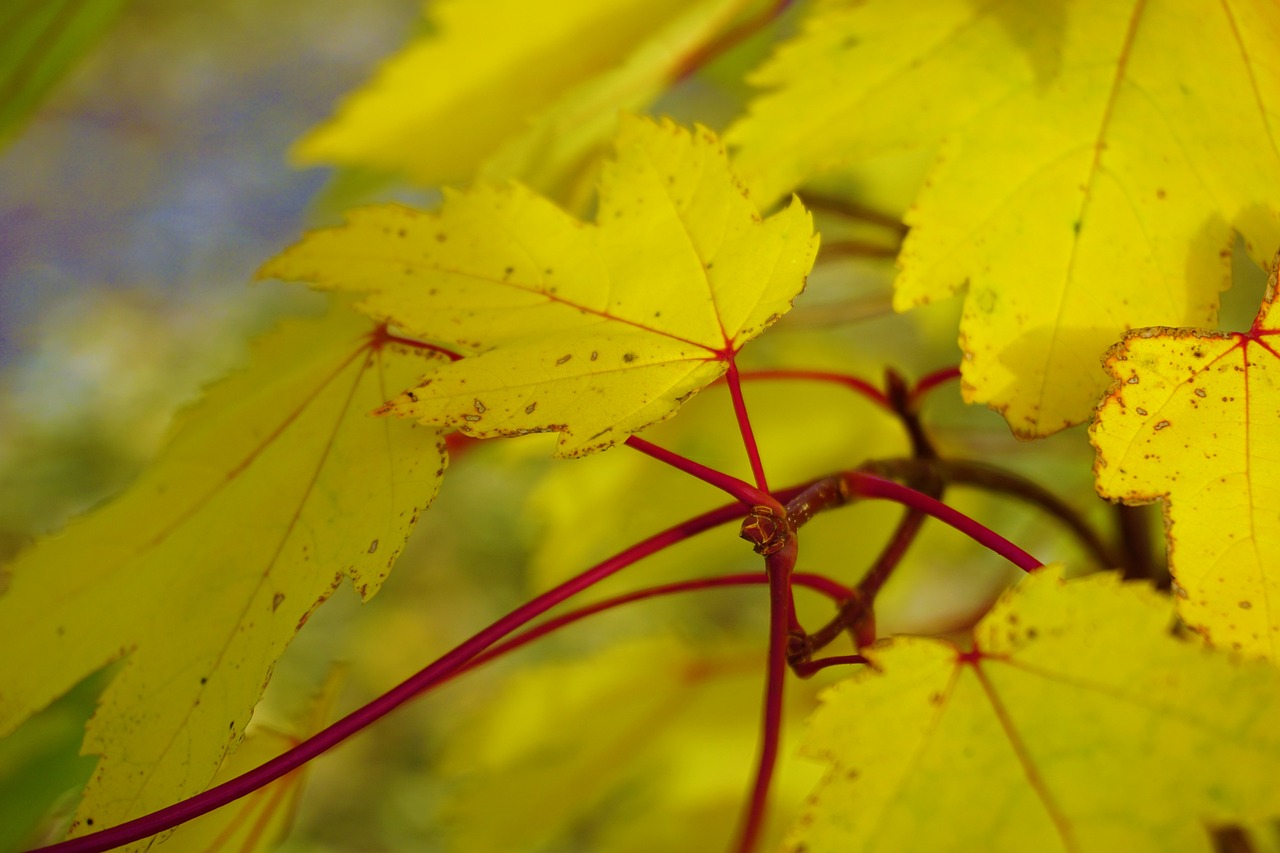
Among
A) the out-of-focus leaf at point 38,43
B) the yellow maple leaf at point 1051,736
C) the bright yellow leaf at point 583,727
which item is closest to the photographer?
the yellow maple leaf at point 1051,736

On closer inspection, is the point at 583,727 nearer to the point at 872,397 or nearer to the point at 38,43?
the point at 872,397

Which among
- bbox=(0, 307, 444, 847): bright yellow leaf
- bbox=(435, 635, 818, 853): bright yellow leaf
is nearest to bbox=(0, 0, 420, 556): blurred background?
bbox=(435, 635, 818, 853): bright yellow leaf

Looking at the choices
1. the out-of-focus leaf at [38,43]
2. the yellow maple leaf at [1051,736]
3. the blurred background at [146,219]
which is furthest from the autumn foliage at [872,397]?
the blurred background at [146,219]

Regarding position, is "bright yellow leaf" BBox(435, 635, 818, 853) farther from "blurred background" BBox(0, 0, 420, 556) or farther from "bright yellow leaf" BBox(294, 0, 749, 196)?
"blurred background" BBox(0, 0, 420, 556)

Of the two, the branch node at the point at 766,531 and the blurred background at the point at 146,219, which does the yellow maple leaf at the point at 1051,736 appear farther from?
the blurred background at the point at 146,219

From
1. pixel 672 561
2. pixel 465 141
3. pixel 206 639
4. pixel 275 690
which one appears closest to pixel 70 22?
pixel 465 141

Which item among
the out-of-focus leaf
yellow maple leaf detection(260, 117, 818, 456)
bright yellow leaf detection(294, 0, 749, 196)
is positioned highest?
bright yellow leaf detection(294, 0, 749, 196)
